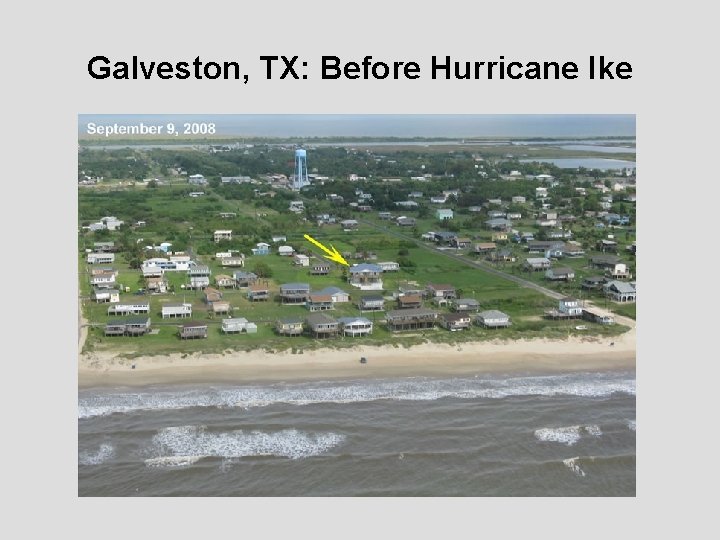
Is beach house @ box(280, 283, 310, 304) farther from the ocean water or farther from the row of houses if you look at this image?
the ocean water

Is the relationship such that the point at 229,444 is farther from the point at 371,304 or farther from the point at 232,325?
the point at 371,304

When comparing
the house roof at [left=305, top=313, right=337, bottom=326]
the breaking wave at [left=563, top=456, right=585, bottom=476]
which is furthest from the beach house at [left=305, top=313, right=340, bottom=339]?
the breaking wave at [left=563, top=456, right=585, bottom=476]

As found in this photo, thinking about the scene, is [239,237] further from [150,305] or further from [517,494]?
[517,494]

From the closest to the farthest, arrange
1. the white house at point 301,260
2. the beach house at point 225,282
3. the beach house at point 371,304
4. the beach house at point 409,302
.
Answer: the beach house at point 371,304 < the beach house at point 409,302 < the beach house at point 225,282 < the white house at point 301,260

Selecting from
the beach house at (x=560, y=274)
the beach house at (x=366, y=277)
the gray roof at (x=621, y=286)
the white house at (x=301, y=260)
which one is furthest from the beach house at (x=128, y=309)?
the gray roof at (x=621, y=286)

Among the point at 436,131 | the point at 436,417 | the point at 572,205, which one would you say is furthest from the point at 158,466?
the point at 436,131

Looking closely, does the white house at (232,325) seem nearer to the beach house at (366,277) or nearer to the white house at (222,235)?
the beach house at (366,277)
